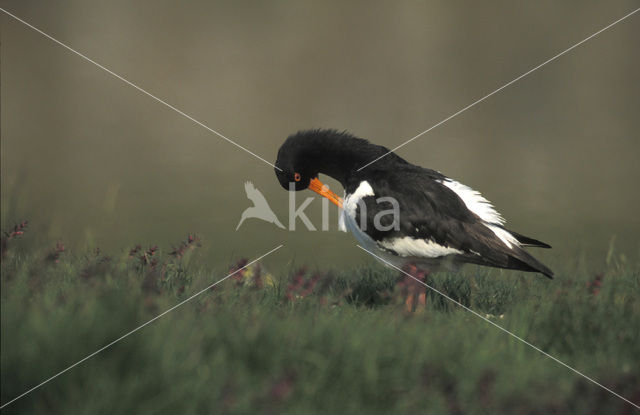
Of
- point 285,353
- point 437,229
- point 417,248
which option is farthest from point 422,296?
point 285,353

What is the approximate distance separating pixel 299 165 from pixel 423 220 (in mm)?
1644

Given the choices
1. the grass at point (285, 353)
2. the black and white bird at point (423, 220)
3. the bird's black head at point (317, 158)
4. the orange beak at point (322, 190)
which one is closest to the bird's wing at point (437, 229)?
the black and white bird at point (423, 220)

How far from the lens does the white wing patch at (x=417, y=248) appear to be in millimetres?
4559

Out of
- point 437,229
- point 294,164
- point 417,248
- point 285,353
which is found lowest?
point 285,353

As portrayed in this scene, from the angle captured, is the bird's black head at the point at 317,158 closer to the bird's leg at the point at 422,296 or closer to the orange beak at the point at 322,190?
the orange beak at the point at 322,190

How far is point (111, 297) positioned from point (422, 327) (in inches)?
65.6

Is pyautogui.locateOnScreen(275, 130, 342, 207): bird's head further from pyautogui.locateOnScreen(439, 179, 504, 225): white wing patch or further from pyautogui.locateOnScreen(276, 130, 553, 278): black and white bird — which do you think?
pyautogui.locateOnScreen(439, 179, 504, 225): white wing patch

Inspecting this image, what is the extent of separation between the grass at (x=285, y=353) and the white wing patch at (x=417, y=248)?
68 cm

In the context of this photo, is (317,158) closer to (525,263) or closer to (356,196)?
(356,196)

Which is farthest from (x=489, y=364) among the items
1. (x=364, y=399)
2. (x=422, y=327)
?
(x=364, y=399)

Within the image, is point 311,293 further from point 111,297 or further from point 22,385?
point 22,385

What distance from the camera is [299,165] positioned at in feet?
19.1

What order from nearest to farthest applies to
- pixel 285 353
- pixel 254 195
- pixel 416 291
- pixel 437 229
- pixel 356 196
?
pixel 285 353 → pixel 416 291 → pixel 437 229 → pixel 356 196 → pixel 254 195

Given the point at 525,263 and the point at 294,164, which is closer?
the point at 525,263
